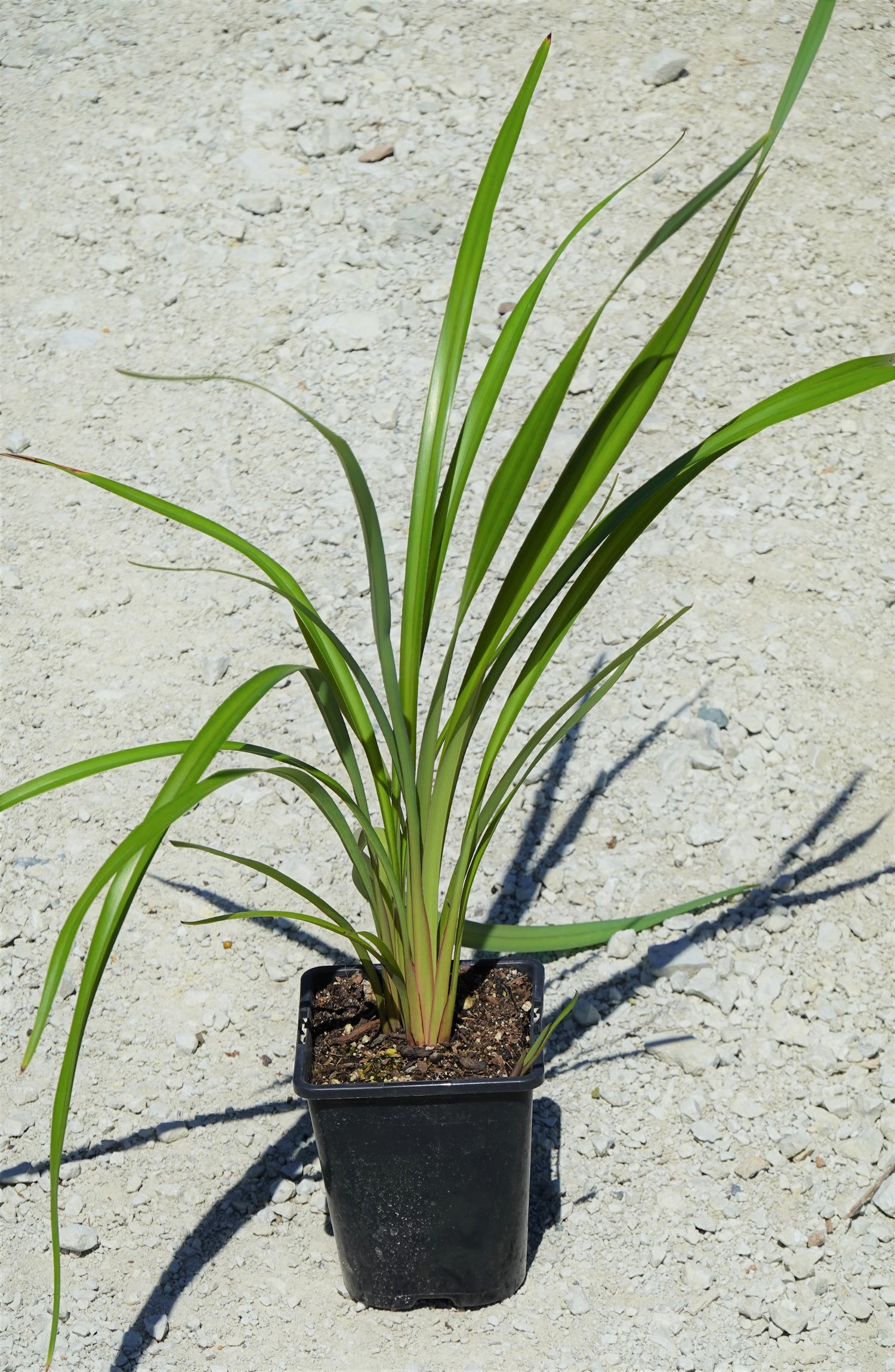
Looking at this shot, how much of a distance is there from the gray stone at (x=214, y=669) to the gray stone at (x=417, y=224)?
1.17m

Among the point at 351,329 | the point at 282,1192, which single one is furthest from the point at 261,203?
the point at 282,1192

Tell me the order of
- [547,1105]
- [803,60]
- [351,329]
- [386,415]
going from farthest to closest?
1. [351,329]
2. [386,415]
3. [547,1105]
4. [803,60]

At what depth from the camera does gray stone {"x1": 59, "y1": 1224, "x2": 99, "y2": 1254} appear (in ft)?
4.52

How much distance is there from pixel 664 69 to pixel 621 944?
2240mm

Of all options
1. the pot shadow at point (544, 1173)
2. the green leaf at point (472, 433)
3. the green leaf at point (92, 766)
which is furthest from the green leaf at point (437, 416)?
the pot shadow at point (544, 1173)

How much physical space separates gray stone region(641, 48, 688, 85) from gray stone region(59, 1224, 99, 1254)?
2.73 metres

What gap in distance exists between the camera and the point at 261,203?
2773mm

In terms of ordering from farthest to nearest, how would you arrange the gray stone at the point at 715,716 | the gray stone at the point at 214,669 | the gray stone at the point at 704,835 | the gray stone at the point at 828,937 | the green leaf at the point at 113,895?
the gray stone at the point at 214,669, the gray stone at the point at 715,716, the gray stone at the point at 704,835, the gray stone at the point at 828,937, the green leaf at the point at 113,895

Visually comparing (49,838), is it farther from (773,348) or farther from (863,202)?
(863,202)

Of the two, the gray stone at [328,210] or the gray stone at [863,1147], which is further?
the gray stone at [328,210]

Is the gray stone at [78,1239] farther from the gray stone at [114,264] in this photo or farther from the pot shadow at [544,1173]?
the gray stone at [114,264]

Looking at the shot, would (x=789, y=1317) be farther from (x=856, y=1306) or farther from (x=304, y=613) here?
(x=304, y=613)

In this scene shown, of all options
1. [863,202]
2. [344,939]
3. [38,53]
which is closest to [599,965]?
[344,939]

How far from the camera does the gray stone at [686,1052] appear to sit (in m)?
1.53
